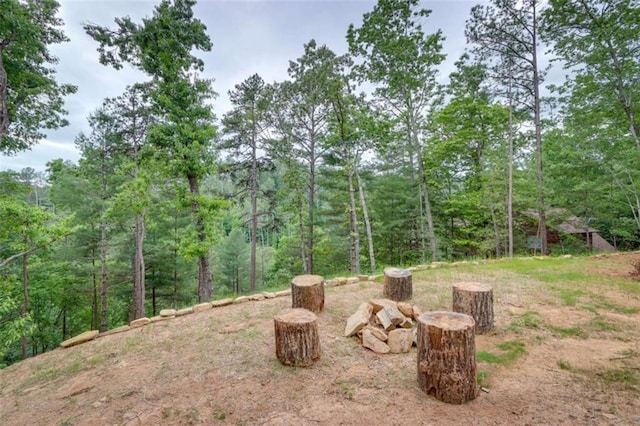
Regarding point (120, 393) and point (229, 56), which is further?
point (229, 56)

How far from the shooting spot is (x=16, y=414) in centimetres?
250

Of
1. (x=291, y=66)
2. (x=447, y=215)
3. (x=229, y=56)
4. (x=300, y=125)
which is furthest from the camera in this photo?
(x=447, y=215)

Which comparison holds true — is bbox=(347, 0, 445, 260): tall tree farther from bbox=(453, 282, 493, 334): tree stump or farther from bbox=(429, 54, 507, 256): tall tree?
bbox=(453, 282, 493, 334): tree stump

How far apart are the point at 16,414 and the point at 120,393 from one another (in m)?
1.01

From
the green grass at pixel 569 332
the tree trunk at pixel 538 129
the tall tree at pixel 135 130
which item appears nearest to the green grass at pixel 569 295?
the green grass at pixel 569 332

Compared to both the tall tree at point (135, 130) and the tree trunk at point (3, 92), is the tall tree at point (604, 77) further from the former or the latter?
the tree trunk at point (3, 92)

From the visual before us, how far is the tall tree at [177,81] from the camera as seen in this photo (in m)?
6.37

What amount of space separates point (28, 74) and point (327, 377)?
861 centimetres

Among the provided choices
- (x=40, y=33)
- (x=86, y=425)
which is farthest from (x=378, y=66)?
(x=86, y=425)

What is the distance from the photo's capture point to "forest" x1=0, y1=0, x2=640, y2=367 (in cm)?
648

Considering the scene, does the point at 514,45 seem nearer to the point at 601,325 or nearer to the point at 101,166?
the point at 601,325

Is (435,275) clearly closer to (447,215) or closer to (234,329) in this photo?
(234,329)

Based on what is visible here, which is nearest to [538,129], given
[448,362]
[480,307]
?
[480,307]

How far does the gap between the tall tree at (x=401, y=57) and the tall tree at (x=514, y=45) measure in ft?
4.85
